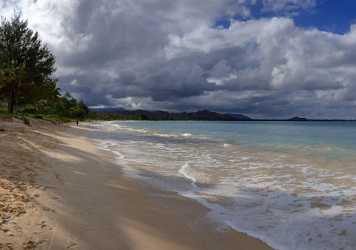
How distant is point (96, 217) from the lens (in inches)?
245

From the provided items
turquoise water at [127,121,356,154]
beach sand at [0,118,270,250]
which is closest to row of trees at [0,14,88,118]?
turquoise water at [127,121,356,154]

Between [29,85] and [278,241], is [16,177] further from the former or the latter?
[29,85]

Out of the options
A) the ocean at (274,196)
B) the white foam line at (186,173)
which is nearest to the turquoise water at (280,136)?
the ocean at (274,196)

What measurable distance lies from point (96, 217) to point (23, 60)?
124 feet

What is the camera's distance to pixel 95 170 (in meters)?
12.1

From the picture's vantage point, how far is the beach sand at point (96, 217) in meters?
4.97

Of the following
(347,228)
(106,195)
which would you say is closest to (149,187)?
(106,195)

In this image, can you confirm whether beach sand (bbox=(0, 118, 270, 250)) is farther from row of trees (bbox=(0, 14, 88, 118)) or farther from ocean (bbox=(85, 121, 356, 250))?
row of trees (bbox=(0, 14, 88, 118))

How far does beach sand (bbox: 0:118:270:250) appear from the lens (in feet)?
16.3

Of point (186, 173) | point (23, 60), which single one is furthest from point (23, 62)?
point (186, 173)

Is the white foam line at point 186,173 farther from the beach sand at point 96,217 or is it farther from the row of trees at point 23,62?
the row of trees at point 23,62

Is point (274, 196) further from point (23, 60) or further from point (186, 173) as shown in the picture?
point (23, 60)

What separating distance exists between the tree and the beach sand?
3185 centimetres

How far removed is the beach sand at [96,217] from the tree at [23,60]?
104 ft
